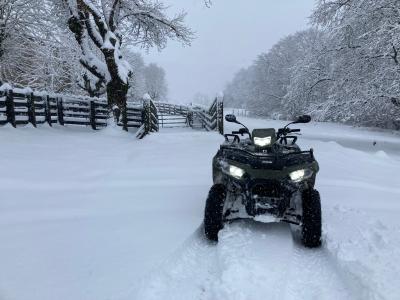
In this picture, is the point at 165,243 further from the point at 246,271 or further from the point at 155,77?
the point at 155,77

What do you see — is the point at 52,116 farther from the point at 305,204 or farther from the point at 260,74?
the point at 260,74

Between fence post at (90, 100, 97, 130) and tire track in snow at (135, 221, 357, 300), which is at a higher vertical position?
fence post at (90, 100, 97, 130)

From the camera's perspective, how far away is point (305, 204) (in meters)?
4.09

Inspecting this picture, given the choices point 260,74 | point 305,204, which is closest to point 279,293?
point 305,204

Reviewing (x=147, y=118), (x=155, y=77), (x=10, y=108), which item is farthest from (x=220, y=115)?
(x=155, y=77)

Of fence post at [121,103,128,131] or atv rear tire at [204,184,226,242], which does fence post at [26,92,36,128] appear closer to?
fence post at [121,103,128,131]

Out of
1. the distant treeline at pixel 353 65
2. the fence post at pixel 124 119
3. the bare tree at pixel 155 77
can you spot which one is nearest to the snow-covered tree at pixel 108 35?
the fence post at pixel 124 119

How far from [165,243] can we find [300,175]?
5.21ft

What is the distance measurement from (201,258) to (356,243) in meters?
1.58

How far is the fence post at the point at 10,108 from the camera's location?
37.8 feet

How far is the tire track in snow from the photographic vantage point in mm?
3113

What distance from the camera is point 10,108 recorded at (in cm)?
1163

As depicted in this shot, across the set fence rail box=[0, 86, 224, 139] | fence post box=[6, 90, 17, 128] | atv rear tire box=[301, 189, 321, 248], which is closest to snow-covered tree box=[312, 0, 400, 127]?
fence rail box=[0, 86, 224, 139]

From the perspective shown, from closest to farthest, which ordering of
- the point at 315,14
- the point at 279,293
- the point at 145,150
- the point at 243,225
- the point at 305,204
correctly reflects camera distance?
the point at 279,293 < the point at 305,204 < the point at 243,225 < the point at 145,150 < the point at 315,14
